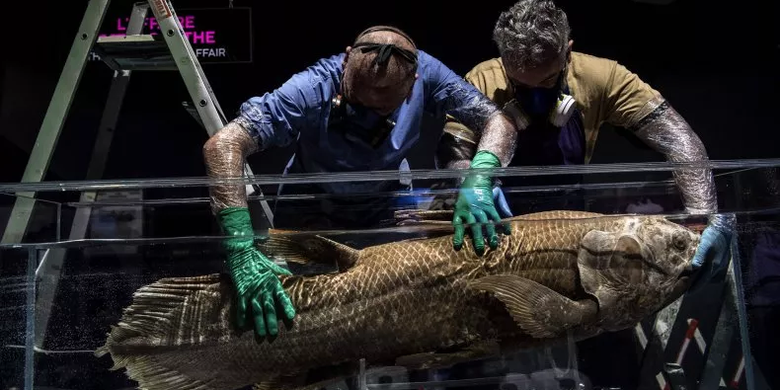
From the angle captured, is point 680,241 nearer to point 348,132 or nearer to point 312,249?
point 312,249

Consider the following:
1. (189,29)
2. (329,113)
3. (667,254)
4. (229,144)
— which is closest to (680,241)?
(667,254)

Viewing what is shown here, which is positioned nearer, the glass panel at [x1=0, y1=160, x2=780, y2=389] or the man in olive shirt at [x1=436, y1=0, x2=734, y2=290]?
the glass panel at [x1=0, y1=160, x2=780, y2=389]

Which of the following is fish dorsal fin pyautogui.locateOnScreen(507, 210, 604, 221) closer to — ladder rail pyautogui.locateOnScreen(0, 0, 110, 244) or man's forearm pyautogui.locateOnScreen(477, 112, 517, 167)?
man's forearm pyautogui.locateOnScreen(477, 112, 517, 167)

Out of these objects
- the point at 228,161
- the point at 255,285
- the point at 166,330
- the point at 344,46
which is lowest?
the point at 166,330

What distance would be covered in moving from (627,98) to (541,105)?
335 mm

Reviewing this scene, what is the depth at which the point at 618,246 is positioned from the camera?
193cm

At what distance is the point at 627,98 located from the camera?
2701mm

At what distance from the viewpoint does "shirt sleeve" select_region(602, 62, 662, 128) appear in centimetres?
268

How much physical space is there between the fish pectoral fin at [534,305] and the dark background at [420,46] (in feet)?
5.64

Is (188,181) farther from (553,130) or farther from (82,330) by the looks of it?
(553,130)

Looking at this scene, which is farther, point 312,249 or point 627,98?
point 627,98

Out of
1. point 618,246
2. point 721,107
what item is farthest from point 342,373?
point 721,107

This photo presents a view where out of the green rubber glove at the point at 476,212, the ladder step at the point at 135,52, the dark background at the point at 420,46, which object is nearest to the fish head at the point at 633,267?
the green rubber glove at the point at 476,212

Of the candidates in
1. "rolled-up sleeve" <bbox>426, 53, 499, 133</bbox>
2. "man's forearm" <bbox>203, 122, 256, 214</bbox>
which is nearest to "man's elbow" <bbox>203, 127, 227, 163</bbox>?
"man's forearm" <bbox>203, 122, 256, 214</bbox>
